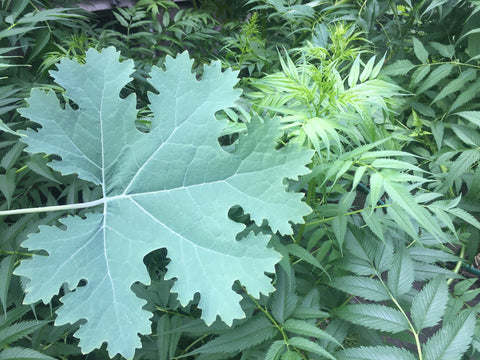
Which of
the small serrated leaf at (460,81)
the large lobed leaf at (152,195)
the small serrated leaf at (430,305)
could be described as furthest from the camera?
the small serrated leaf at (460,81)

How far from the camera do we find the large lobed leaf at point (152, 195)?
23.2 inches

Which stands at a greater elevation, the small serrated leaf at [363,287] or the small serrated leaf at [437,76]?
the small serrated leaf at [437,76]

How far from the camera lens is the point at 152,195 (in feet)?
2.24

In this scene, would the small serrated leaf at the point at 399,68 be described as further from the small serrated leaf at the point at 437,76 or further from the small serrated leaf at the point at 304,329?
the small serrated leaf at the point at 304,329

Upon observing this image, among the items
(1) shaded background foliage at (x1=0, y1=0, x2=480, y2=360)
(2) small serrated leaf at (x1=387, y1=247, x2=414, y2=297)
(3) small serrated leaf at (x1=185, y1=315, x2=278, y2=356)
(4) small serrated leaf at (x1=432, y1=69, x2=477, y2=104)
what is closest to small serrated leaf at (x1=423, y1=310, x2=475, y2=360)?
(1) shaded background foliage at (x1=0, y1=0, x2=480, y2=360)

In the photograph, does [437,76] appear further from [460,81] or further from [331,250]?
[331,250]

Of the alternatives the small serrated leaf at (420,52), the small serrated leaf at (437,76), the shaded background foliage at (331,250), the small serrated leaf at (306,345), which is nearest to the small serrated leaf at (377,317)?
the shaded background foliage at (331,250)

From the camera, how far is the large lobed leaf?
0.59 metres

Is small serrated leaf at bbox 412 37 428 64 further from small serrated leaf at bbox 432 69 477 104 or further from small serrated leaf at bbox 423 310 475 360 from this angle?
small serrated leaf at bbox 423 310 475 360

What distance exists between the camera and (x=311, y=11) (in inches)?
61.8

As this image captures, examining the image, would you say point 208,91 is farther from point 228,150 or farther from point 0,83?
point 0,83

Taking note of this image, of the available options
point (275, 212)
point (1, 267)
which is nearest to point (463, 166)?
point (275, 212)

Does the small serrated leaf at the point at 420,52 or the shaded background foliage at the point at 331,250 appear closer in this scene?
the shaded background foliage at the point at 331,250

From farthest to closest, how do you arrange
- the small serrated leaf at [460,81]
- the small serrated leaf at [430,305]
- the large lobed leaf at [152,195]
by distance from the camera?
the small serrated leaf at [460,81] → the small serrated leaf at [430,305] → the large lobed leaf at [152,195]
